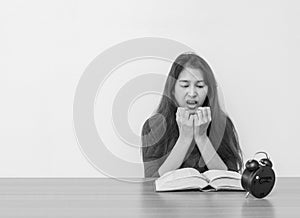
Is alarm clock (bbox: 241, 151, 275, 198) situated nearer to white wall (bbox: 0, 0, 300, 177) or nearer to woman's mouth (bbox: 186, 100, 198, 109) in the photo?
woman's mouth (bbox: 186, 100, 198, 109)

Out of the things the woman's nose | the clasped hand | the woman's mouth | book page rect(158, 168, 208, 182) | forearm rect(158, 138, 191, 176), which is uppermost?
the woman's nose

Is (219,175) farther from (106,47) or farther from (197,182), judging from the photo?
(106,47)

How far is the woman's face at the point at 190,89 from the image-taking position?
181 cm

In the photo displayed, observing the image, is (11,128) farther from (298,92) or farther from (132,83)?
(298,92)

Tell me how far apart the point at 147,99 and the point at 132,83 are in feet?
0.30

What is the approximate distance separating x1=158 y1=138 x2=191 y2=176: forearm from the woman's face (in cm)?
12

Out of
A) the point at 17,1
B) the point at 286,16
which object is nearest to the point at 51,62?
the point at 17,1

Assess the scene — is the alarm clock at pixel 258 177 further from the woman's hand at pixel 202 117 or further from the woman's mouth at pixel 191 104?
the woman's mouth at pixel 191 104

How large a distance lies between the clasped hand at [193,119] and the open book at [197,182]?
25 cm

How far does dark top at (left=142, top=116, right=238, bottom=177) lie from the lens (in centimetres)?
181

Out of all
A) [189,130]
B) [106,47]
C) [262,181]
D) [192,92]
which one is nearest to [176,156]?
[189,130]

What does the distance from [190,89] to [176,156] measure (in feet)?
0.77

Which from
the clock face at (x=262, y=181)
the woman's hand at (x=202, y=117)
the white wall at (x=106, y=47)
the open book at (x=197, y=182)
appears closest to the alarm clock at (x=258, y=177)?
the clock face at (x=262, y=181)

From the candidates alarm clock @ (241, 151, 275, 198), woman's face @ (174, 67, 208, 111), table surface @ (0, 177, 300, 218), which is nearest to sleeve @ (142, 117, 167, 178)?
woman's face @ (174, 67, 208, 111)
